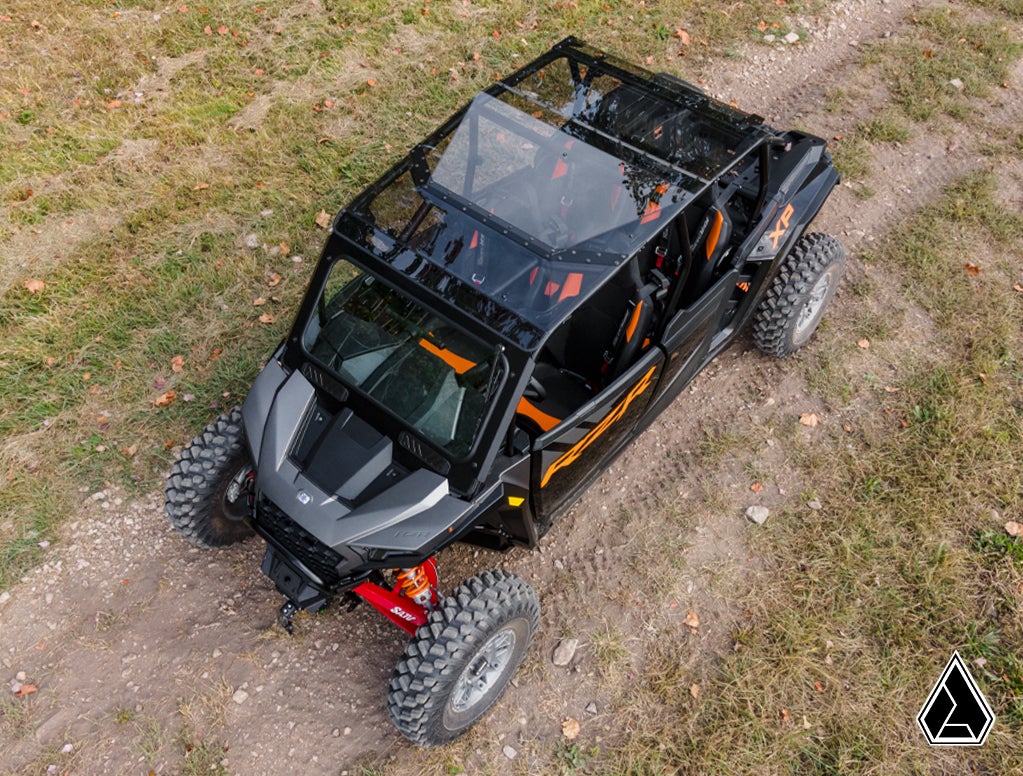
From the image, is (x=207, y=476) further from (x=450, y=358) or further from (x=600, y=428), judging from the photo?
(x=600, y=428)

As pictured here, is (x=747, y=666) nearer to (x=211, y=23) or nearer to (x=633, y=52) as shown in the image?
(x=633, y=52)

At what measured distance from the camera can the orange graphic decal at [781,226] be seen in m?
4.71

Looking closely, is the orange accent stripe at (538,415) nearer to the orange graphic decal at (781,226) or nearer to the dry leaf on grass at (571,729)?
the dry leaf on grass at (571,729)

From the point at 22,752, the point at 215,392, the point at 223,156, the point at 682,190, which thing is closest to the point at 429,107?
the point at 223,156

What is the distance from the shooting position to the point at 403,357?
11.8 ft

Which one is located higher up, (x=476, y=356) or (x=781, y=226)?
(x=781, y=226)

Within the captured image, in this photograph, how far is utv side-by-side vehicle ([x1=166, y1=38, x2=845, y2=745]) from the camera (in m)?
3.44

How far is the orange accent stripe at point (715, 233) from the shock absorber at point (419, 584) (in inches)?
92.7

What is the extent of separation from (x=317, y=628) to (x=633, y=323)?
249 centimetres

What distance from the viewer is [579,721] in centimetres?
403

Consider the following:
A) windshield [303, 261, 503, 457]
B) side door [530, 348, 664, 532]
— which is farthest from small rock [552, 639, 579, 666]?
windshield [303, 261, 503, 457]

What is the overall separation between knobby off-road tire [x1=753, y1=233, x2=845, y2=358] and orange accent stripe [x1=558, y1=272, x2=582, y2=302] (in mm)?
2216

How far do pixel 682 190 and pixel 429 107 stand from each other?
4167 millimetres

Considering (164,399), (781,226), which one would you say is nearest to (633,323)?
(781,226)
